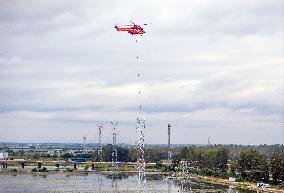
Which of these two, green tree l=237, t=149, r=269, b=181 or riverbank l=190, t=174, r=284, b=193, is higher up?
green tree l=237, t=149, r=269, b=181

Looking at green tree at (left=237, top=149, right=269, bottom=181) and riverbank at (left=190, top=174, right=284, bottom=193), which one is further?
green tree at (left=237, top=149, right=269, bottom=181)

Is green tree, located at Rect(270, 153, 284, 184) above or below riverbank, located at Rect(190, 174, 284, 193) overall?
above

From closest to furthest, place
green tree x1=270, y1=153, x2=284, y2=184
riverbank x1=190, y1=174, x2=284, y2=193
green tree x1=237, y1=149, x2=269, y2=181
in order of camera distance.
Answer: riverbank x1=190, y1=174, x2=284, y2=193 → green tree x1=270, y1=153, x2=284, y2=184 → green tree x1=237, y1=149, x2=269, y2=181

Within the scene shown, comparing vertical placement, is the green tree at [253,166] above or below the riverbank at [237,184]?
above

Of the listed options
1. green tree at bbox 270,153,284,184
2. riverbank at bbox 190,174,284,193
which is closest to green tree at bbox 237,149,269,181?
green tree at bbox 270,153,284,184

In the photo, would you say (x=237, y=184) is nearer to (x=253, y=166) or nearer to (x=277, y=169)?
(x=277, y=169)

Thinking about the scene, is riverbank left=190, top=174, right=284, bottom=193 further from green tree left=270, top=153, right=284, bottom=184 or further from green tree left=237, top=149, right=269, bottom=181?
green tree left=270, top=153, right=284, bottom=184

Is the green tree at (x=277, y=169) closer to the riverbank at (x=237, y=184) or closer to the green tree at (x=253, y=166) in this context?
the green tree at (x=253, y=166)

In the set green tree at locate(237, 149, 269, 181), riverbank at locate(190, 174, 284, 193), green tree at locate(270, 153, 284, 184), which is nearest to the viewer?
riverbank at locate(190, 174, 284, 193)

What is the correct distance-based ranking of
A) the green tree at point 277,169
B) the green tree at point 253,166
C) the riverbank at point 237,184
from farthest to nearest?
1. the green tree at point 253,166
2. the green tree at point 277,169
3. the riverbank at point 237,184

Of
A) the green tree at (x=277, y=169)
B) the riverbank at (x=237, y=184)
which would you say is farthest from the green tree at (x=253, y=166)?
the riverbank at (x=237, y=184)

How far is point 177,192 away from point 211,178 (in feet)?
86.4

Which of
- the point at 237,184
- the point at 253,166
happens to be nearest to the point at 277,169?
the point at 237,184

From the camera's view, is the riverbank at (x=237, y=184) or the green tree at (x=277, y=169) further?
the green tree at (x=277, y=169)
